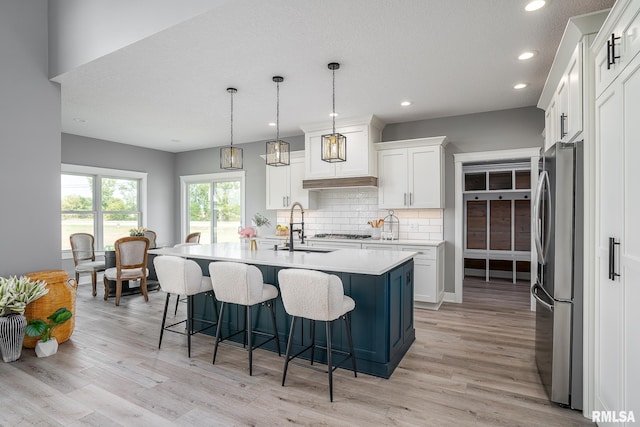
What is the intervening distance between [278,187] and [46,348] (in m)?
3.82

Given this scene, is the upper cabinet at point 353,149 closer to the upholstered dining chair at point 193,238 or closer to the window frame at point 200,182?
the window frame at point 200,182

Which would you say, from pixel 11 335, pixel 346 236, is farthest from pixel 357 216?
pixel 11 335

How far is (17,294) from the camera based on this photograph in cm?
301

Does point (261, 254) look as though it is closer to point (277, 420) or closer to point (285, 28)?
point (277, 420)

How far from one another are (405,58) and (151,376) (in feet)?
11.5

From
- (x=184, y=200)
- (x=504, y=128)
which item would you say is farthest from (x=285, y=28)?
(x=184, y=200)

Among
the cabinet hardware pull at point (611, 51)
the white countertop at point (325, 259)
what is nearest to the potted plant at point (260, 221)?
the white countertop at point (325, 259)

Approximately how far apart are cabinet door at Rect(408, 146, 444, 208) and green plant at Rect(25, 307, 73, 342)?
13.9 feet

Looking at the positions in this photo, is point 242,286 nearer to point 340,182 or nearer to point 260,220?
point 340,182

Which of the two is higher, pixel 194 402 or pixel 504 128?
pixel 504 128

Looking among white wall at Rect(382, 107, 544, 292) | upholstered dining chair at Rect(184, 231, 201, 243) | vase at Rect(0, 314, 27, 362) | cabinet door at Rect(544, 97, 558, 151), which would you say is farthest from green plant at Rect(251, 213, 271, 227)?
cabinet door at Rect(544, 97, 558, 151)

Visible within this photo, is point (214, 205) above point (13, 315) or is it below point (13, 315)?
above

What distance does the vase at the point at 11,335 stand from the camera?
293 cm

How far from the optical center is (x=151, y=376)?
8.93 feet
